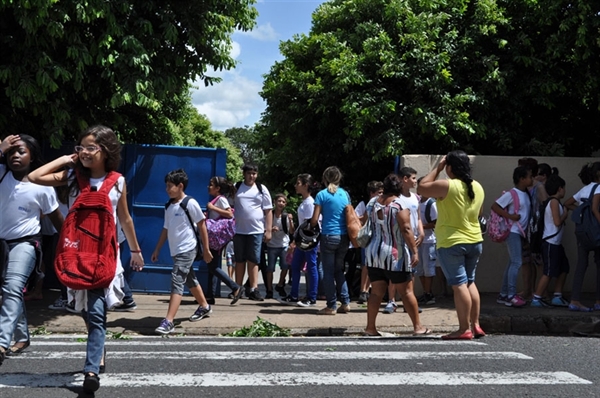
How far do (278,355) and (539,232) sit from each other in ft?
17.4

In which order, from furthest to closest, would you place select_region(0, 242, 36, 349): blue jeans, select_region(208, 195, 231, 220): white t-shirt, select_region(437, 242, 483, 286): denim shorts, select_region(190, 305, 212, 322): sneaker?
select_region(208, 195, 231, 220): white t-shirt
select_region(190, 305, 212, 322): sneaker
select_region(437, 242, 483, 286): denim shorts
select_region(0, 242, 36, 349): blue jeans

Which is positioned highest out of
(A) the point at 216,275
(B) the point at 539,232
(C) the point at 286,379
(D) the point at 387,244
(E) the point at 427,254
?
(B) the point at 539,232

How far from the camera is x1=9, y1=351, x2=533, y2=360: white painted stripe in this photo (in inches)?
257

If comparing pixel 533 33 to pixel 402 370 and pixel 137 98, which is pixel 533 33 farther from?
pixel 402 370

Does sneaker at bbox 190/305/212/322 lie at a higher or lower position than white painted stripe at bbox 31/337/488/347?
higher

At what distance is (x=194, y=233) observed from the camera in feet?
29.0

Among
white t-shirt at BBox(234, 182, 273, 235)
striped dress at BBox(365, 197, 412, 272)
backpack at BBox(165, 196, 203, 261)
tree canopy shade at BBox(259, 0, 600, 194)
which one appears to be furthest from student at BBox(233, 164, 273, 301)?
tree canopy shade at BBox(259, 0, 600, 194)

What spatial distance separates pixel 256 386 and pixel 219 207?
5848 millimetres

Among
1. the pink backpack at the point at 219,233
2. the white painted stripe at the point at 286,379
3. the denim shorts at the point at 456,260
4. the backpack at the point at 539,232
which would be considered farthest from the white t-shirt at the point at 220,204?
the white painted stripe at the point at 286,379

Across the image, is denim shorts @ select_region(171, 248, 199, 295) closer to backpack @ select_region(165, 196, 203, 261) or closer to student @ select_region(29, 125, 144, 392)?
backpack @ select_region(165, 196, 203, 261)

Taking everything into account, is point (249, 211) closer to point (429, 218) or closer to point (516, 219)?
point (429, 218)

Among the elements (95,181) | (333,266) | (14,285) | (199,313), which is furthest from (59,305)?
(95,181)

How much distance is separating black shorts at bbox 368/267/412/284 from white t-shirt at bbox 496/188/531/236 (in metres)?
2.83

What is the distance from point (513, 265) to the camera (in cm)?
1033
